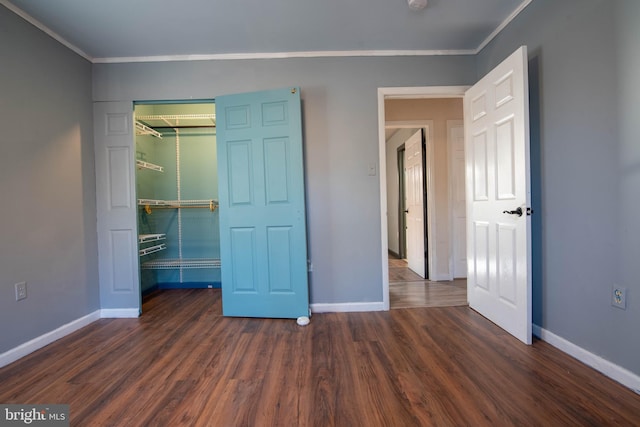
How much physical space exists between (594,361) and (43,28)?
4.37 m

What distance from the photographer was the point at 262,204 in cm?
236

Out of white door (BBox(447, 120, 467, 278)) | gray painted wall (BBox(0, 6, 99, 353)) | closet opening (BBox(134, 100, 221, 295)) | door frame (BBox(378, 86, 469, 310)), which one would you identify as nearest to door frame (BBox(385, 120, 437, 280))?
white door (BBox(447, 120, 467, 278))

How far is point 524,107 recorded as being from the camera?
175 cm

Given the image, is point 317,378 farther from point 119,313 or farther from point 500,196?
point 119,313

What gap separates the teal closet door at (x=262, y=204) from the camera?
7.63 ft

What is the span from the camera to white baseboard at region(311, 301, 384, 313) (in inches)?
97.3

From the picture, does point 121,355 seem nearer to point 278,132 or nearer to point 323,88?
point 278,132

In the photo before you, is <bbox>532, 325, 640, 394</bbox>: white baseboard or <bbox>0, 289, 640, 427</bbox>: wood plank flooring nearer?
<bbox>0, 289, 640, 427</bbox>: wood plank flooring

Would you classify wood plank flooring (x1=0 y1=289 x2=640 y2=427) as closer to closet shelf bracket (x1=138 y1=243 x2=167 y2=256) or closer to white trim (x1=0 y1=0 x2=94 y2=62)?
closet shelf bracket (x1=138 y1=243 x2=167 y2=256)

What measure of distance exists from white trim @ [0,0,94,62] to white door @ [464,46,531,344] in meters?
3.47

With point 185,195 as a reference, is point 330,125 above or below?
above

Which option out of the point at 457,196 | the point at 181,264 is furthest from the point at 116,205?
the point at 457,196

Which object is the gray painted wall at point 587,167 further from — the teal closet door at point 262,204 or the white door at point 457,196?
the teal closet door at point 262,204

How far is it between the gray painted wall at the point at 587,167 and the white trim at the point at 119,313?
3.37 metres
